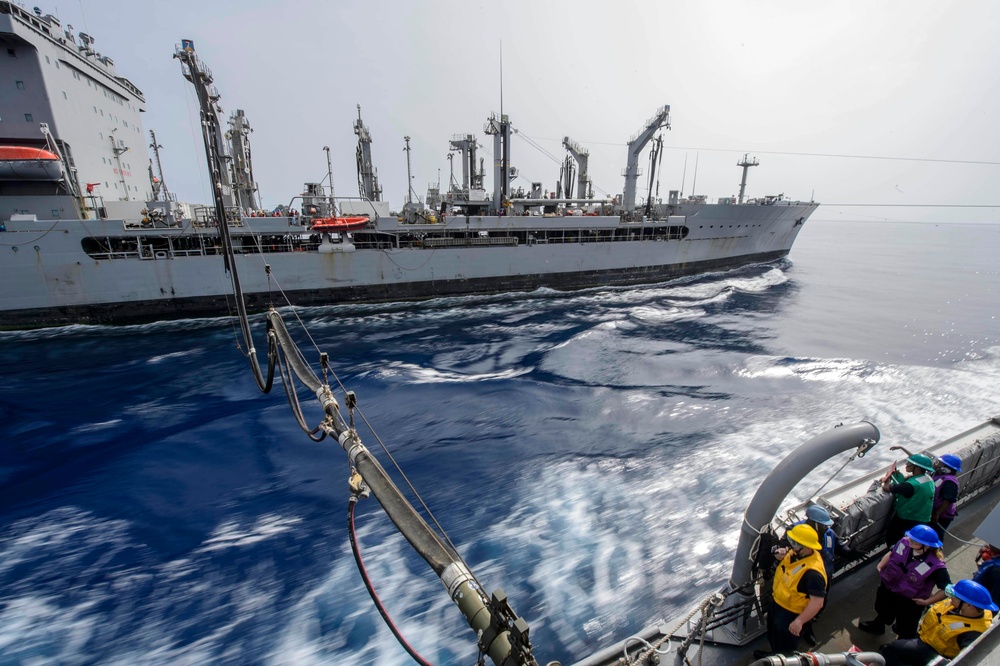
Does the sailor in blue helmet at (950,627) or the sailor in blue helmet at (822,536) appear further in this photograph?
the sailor in blue helmet at (822,536)

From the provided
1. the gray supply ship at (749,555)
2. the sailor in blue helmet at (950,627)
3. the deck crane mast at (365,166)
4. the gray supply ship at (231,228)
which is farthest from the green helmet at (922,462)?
the deck crane mast at (365,166)

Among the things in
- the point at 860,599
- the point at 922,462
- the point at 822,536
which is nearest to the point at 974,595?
the point at 822,536

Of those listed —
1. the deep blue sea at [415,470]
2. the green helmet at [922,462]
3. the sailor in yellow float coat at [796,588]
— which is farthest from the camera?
the deep blue sea at [415,470]

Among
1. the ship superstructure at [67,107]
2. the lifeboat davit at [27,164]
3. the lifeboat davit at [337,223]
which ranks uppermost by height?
the ship superstructure at [67,107]

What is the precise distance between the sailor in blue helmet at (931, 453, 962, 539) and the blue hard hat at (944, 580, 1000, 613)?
6.56 ft

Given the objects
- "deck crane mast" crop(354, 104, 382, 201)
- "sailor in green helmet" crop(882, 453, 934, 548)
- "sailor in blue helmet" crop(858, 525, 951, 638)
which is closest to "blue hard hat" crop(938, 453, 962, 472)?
"sailor in green helmet" crop(882, 453, 934, 548)

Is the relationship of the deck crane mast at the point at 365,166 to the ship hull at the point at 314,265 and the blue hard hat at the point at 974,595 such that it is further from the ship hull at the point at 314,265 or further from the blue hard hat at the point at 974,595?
the blue hard hat at the point at 974,595

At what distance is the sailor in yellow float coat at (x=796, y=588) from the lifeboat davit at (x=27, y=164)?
87.1ft

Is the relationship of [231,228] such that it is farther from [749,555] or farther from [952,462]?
[952,462]

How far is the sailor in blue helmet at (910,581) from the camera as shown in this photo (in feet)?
11.1

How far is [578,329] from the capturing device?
17.3 m

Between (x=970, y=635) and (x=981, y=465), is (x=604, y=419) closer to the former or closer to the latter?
(x=981, y=465)

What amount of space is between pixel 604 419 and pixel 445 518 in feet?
16.2

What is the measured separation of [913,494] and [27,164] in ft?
92.6
